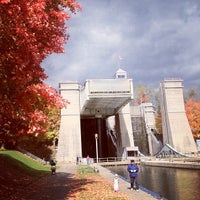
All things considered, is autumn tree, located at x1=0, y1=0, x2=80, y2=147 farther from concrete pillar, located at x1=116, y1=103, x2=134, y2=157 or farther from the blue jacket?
concrete pillar, located at x1=116, y1=103, x2=134, y2=157

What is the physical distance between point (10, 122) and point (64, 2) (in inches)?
183

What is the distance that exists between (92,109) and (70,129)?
730 centimetres

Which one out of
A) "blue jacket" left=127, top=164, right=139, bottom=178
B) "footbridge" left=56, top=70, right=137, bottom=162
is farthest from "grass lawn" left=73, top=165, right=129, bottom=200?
"footbridge" left=56, top=70, right=137, bottom=162

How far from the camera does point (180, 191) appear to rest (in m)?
18.0

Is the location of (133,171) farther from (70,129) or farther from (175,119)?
(175,119)

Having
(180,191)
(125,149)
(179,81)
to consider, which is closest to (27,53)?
(180,191)

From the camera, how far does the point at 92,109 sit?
64812mm

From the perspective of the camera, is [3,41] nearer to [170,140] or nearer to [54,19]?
[54,19]

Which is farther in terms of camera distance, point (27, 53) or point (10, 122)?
point (10, 122)

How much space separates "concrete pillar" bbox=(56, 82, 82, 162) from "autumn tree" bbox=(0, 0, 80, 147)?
50007 millimetres

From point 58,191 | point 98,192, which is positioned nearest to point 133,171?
point 98,192

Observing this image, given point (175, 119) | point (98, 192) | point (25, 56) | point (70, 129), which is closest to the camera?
point (25, 56)

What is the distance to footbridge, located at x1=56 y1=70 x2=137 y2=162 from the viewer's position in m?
52.6

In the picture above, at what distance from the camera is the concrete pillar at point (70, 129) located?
193ft
